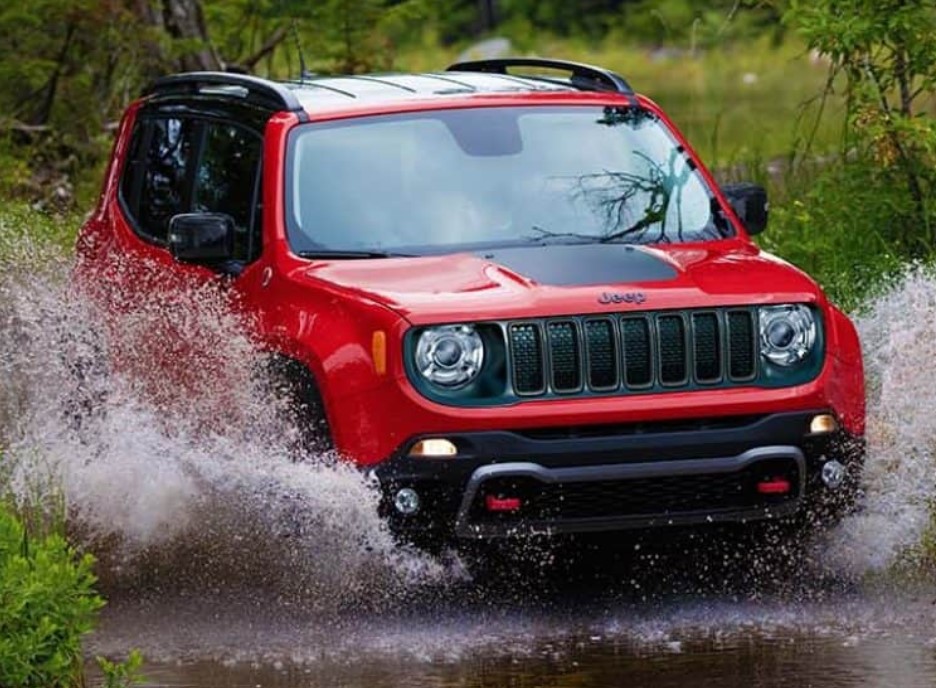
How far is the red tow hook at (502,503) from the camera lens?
26.5 ft

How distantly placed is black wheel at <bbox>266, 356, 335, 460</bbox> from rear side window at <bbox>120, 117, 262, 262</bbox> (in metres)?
0.75

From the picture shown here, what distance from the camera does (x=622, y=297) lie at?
827cm

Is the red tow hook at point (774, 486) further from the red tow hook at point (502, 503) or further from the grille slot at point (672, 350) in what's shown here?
the red tow hook at point (502, 503)

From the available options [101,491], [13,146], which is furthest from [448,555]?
[13,146]

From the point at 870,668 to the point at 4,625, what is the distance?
8.24ft

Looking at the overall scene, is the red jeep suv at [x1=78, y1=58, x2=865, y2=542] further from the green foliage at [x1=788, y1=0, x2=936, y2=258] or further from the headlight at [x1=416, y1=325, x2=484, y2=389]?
the green foliage at [x1=788, y1=0, x2=936, y2=258]

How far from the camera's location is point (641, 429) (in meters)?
8.19

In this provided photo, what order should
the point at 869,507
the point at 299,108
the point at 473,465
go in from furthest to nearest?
the point at 299,108 < the point at 869,507 < the point at 473,465

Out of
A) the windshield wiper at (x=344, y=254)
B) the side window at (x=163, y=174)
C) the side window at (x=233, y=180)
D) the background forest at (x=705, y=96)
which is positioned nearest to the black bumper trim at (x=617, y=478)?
the windshield wiper at (x=344, y=254)

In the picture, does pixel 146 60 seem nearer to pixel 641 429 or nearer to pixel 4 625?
pixel 641 429

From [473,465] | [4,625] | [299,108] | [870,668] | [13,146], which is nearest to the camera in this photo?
[4,625]

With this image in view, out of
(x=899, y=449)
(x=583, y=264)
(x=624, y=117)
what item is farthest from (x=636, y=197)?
(x=899, y=449)

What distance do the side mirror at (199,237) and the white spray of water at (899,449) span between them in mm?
2404

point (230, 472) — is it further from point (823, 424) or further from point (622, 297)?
point (823, 424)
